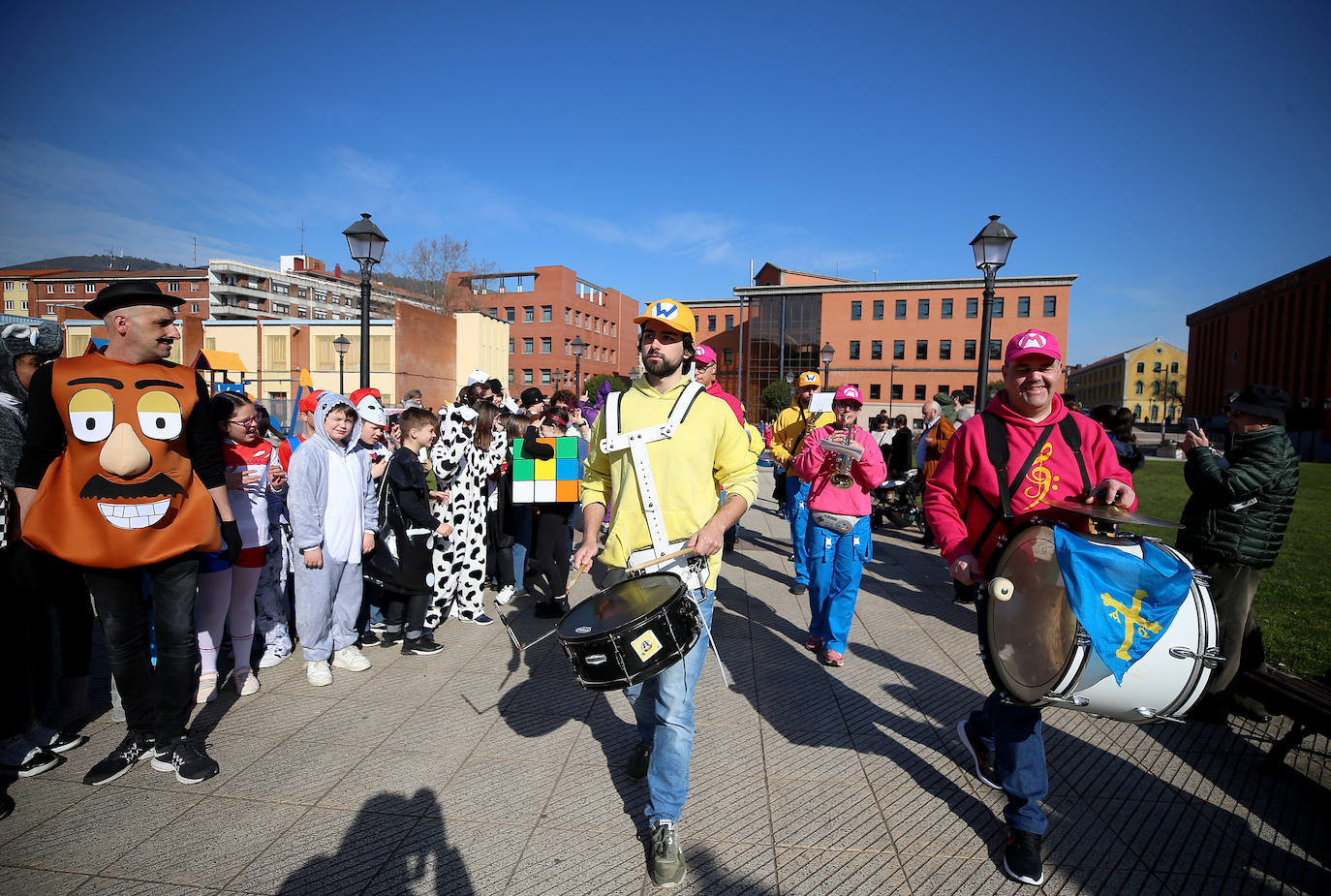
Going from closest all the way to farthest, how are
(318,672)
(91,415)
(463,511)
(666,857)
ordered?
1. (666,857)
2. (91,415)
3. (318,672)
4. (463,511)

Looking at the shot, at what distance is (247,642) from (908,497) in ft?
31.5

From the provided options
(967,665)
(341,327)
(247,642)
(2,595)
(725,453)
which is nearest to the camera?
(725,453)

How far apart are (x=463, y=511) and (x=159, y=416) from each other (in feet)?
9.27

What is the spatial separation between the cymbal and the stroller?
7710mm

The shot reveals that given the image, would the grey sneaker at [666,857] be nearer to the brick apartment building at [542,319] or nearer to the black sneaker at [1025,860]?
the black sneaker at [1025,860]

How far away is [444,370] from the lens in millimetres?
41812

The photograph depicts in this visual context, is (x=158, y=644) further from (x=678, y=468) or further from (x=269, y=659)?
(x=678, y=468)

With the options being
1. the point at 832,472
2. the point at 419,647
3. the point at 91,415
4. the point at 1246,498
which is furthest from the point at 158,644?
the point at 1246,498

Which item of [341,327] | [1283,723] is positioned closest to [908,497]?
[1283,723]

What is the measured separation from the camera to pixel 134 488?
2.95m

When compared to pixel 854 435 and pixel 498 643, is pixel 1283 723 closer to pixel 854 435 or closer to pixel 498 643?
pixel 854 435

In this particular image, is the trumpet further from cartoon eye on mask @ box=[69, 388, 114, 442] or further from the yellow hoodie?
cartoon eye on mask @ box=[69, 388, 114, 442]

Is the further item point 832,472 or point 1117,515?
point 832,472

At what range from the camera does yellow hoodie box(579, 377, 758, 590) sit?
9.00 ft
